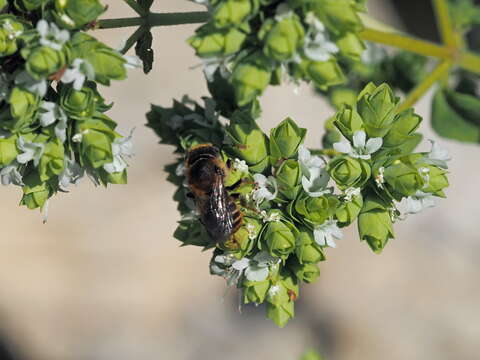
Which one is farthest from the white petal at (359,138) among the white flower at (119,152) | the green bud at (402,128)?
the white flower at (119,152)

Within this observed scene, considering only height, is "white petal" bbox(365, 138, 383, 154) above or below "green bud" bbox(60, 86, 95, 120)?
below

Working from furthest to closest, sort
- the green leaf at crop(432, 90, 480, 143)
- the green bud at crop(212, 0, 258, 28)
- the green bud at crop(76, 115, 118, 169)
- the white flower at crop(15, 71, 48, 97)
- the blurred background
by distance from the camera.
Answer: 1. the blurred background
2. the green leaf at crop(432, 90, 480, 143)
3. the green bud at crop(76, 115, 118, 169)
4. the white flower at crop(15, 71, 48, 97)
5. the green bud at crop(212, 0, 258, 28)

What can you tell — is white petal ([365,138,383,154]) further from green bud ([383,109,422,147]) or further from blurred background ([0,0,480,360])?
blurred background ([0,0,480,360])

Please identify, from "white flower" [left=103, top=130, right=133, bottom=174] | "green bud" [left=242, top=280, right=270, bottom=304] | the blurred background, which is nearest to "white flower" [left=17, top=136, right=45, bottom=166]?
"white flower" [left=103, top=130, right=133, bottom=174]

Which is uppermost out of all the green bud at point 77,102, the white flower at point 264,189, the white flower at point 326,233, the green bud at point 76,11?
the green bud at point 76,11

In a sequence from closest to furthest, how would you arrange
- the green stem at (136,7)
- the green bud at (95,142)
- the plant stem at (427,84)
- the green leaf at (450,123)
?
the green bud at (95,142) < the green stem at (136,7) < the plant stem at (427,84) < the green leaf at (450,123)

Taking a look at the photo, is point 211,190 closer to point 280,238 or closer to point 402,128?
point 280,238

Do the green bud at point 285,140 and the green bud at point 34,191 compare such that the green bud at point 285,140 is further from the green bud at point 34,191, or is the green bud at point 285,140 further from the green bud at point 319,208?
the green bud at point 34,191
